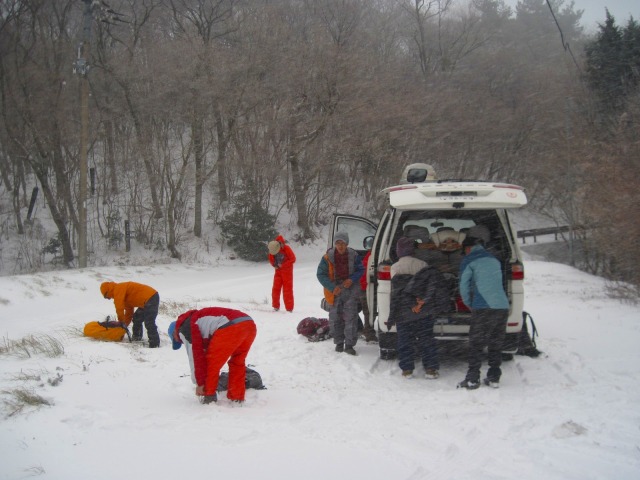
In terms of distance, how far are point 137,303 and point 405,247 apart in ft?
13.8

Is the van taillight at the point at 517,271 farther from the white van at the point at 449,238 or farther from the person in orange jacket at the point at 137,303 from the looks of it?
the person in orange jacket at the point at 137,303

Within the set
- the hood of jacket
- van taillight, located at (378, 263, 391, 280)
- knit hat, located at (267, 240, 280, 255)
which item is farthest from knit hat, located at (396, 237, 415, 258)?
knit hat, located at (267, 240, 280, 255)

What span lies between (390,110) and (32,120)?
18.4m

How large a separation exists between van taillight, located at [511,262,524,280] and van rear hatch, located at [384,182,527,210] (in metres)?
0.94

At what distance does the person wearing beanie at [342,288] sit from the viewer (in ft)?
24.4

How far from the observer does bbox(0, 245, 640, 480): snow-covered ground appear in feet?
12.8

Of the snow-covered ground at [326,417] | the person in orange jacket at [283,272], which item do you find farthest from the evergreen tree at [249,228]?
the snow-covered ground at [326,417]

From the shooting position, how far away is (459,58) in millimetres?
43750

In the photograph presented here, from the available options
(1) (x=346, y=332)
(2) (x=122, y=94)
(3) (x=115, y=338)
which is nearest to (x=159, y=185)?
(2) (x=122, y=94)

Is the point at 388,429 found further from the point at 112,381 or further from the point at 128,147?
the point at 128,147

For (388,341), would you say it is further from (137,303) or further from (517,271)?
(137,303)

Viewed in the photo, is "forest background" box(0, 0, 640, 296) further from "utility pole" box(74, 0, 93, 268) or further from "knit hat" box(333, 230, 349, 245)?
"knit hat" box(333, 230, 349, 245)

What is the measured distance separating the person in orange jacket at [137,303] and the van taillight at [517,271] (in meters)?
5.06

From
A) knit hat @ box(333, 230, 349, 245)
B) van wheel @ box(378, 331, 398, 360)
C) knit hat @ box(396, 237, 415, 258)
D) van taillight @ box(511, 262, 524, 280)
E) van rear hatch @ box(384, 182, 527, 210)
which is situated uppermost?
van rear hatch @ box(384, 182, 527, 210)
